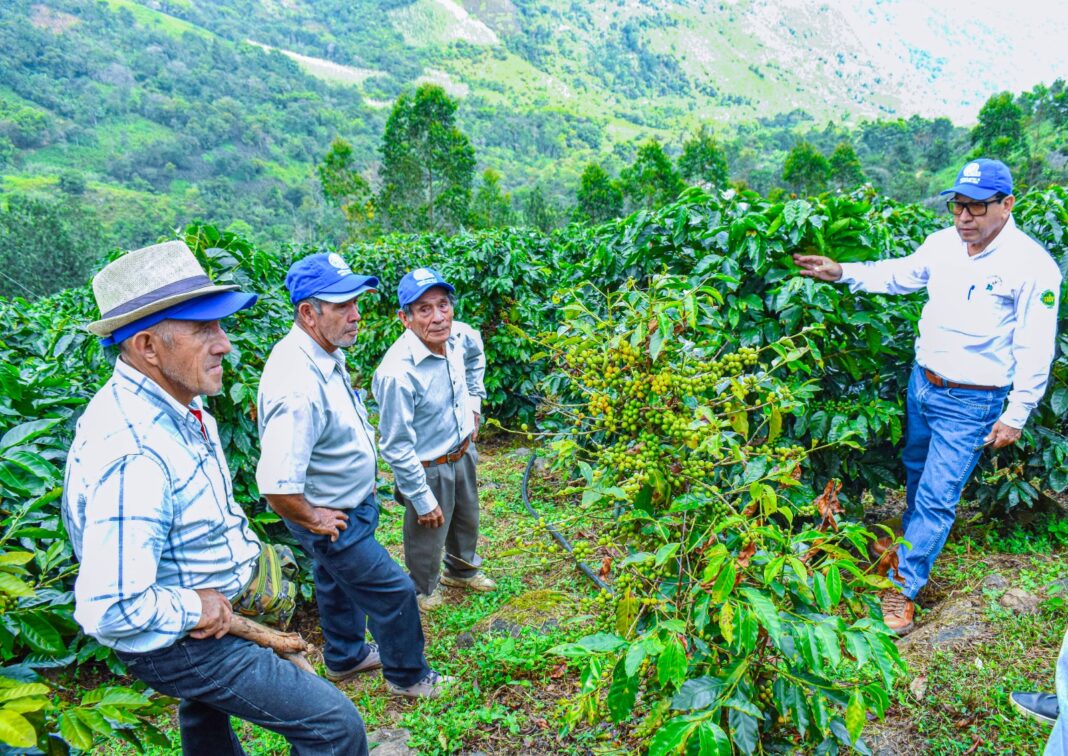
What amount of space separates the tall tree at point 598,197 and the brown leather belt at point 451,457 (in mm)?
41032

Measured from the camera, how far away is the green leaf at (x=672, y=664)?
1.40m

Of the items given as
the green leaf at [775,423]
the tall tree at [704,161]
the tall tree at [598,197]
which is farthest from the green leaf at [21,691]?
the tall tree at [704,161]

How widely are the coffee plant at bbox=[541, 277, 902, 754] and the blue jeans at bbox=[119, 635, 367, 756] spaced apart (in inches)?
32.3

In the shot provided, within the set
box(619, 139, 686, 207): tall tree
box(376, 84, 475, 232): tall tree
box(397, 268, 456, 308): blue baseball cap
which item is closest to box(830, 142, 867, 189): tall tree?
box(619, 139, 686, 207): tall tree

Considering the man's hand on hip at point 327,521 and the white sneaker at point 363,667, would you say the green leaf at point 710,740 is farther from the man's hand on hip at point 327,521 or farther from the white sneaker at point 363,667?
the white sneaker at point 363,667

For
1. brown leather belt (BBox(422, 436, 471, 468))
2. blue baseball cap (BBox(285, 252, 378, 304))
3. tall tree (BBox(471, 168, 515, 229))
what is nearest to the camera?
blue baseball cap (BBox(285, 252, 378, 304))

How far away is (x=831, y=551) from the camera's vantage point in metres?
1.58

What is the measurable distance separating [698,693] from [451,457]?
8.05 feet

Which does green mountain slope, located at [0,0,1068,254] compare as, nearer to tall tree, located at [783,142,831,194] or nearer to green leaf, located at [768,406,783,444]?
tall tree, located at [783,142,831,194]

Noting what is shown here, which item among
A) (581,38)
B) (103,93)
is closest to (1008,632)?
(103,93)

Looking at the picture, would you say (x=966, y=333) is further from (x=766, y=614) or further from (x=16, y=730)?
(x=16, y=730)

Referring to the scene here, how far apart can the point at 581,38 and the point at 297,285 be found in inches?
8734

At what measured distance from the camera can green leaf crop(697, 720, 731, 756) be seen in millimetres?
1296

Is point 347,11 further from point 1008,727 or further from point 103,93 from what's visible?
point 1008,727
